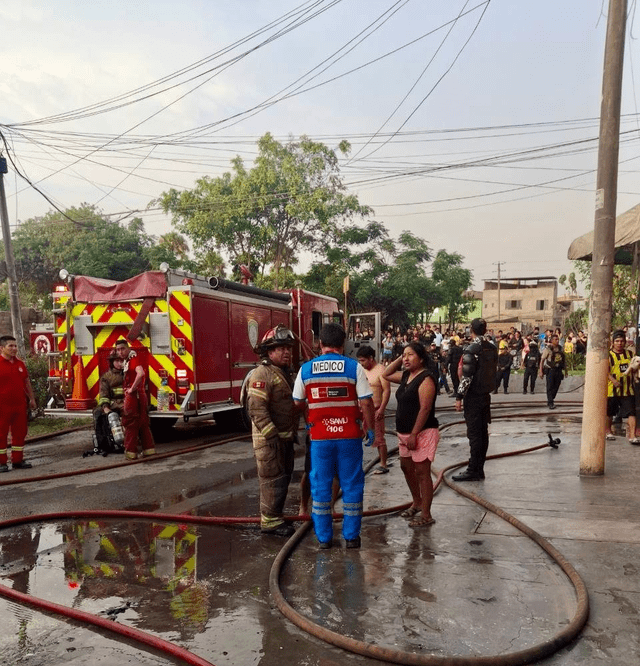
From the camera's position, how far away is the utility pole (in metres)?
13.0

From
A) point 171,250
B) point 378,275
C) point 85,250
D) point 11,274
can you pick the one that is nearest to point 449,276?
point 378,275

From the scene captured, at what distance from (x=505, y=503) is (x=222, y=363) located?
5.72 metres

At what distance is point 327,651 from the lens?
3.16 meters

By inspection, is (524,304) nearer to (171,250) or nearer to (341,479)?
(171,250)

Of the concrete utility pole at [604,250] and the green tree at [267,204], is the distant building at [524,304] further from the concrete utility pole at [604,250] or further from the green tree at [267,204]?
the concrete utility pole at [604,250]

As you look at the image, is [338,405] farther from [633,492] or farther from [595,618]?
[633,492]

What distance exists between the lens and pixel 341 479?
4.72m

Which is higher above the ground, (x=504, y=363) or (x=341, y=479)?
(x=504, y=363)

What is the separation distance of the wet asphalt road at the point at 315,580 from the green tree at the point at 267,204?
23329 millimetres

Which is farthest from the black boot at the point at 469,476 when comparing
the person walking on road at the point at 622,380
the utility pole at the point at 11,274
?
the utility pole at the point at 11,274

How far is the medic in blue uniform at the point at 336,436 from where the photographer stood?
4.67m

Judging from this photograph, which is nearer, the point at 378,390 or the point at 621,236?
the point at 378,390

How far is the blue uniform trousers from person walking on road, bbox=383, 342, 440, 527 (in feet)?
2.58

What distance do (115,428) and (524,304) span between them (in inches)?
2126
